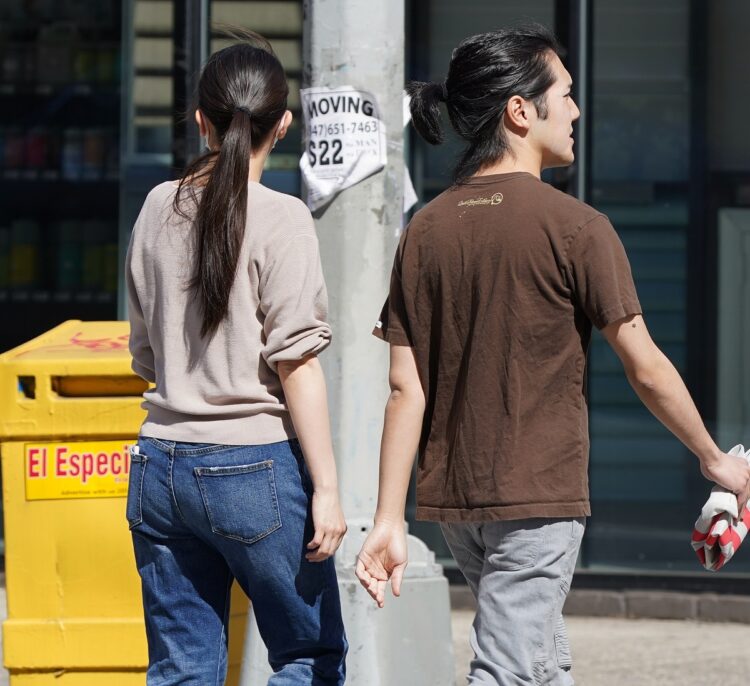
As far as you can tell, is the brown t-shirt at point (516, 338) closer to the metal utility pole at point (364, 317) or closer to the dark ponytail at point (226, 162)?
the dark ponytail at point (226, 162)

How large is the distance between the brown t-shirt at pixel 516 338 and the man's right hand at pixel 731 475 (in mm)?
275

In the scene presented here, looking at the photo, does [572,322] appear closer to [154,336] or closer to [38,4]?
[154,336]

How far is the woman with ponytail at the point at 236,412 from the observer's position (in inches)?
107

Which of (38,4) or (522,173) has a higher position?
(38,4)

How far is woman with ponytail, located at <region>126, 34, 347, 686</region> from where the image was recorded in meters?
2.73

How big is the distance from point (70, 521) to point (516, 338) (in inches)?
59.1

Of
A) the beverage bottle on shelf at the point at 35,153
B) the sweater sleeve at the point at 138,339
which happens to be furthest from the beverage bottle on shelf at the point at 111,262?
the sweater sleeve at the point at 138,339

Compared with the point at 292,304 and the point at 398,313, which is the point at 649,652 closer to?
the point at 398,313

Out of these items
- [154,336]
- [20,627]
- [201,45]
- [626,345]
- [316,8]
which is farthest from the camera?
[201,45]

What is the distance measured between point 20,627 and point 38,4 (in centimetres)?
385

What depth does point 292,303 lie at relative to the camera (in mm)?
2725

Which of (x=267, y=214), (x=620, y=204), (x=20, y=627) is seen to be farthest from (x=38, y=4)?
(x=267, y=214)

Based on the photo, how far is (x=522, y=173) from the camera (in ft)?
9.20

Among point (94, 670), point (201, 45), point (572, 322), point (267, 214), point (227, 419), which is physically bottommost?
point (94, 670)
